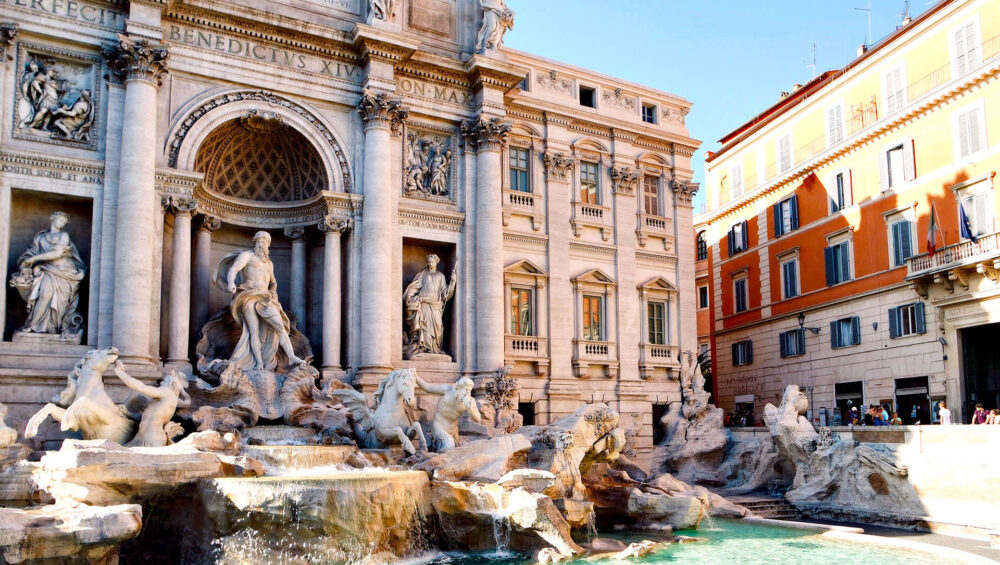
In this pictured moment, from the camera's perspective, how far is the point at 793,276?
103 ft

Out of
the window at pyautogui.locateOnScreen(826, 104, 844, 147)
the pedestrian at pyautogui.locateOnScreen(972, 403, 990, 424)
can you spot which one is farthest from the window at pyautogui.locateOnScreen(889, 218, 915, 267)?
the pedestrian at pyautogui.locateOnScreen(972, 403, 990, 424)

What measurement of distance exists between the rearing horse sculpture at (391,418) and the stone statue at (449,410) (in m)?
0.40

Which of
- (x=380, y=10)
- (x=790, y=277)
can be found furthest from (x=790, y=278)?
(x=380, y=10)

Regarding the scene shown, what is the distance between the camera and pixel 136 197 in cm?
1867

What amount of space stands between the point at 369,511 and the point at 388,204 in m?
10.0

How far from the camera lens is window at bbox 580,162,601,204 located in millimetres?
26609

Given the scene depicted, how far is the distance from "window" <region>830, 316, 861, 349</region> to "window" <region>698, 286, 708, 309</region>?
1187cm

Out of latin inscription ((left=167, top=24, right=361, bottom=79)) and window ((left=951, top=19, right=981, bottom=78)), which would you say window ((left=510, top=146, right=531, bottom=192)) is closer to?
latin inscription ((left=167, top=24, right=361, bottom=79))

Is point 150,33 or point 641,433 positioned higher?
point 150,33

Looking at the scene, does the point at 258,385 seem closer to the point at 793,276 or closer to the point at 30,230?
the point at 30,230

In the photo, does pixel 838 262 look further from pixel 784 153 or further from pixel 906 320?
pixel 784 153

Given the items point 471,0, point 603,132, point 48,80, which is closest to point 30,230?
point 48,80

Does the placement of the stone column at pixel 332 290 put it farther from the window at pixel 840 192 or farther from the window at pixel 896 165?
the window at pixel 840 192

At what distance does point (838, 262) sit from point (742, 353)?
252 inches
